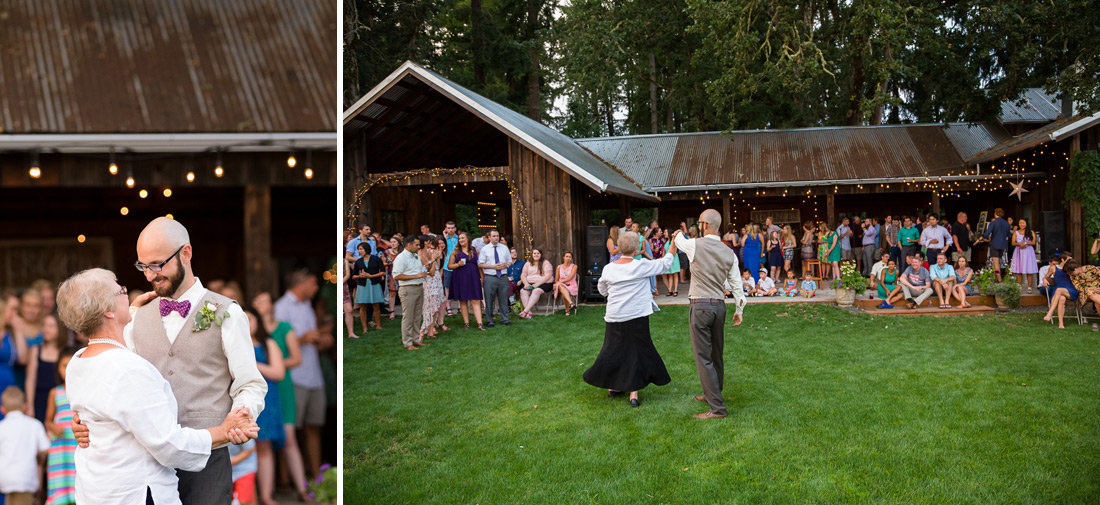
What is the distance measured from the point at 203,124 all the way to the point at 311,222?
681 mm

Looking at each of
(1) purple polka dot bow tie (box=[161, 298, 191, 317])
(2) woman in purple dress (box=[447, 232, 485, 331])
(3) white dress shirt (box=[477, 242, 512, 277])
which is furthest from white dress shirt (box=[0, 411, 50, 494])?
(3) white dress shirt (box=[477, 242, 512, 277])

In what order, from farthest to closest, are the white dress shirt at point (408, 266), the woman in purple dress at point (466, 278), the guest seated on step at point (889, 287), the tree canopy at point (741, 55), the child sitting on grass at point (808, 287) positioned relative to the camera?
the tree canopy at point (741, 55) → the child sitting on grass at point (808, 287) → the guest seated on step at point (889, 287) → the woman in purple dress at point (466, 278) → the white dress shirt at point (408, 266)

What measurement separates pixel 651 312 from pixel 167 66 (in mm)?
4067

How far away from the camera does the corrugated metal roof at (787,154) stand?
18.0 meters

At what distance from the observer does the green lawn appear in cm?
410

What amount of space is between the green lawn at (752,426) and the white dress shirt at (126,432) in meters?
1.75

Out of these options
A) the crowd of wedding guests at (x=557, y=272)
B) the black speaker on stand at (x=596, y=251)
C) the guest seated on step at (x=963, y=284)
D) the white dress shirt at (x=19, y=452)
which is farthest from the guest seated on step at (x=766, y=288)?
the white dress shirt at (x=19, y=452)

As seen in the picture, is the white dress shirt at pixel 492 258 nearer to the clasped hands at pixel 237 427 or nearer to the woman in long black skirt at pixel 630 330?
the woman in long black skirt at pixel 630 330

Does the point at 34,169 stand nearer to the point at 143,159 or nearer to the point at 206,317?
the point at 143,159

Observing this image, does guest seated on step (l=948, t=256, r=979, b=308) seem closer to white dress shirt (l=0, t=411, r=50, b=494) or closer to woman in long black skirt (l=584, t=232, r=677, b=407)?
woman in long black skirt (l=584, t=232, r=677, b=407)

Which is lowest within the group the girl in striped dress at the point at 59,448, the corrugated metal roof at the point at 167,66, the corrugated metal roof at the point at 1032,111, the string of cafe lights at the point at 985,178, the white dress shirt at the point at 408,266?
the girl in striped dress at the point at 59,448

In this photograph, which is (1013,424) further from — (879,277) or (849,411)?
(879,277)

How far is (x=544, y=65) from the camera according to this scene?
2756 centimetres

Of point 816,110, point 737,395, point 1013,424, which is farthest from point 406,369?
point 816,110
